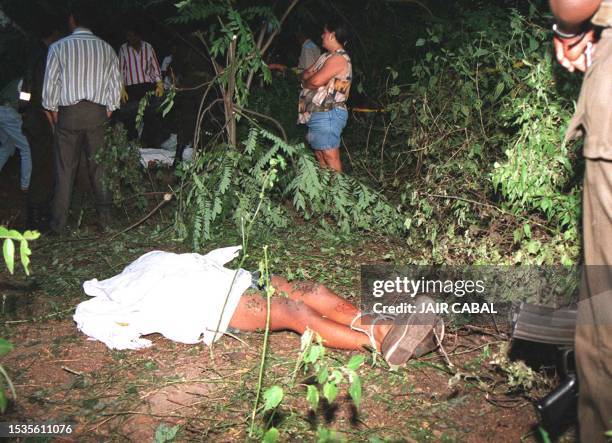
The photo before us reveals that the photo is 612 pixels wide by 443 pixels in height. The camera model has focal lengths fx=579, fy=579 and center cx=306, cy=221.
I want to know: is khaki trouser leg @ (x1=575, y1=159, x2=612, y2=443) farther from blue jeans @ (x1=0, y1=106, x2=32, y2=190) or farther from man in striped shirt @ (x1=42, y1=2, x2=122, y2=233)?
blue jeans @ (x1=0, y1=106, x2=32, y2=190)

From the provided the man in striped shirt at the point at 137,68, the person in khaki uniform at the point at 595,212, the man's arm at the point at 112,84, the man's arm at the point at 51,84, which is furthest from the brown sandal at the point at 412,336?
the man in striped shirt at the point at 137,68

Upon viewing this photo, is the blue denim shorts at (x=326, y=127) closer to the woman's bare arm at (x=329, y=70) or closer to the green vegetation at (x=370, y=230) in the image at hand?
the woman's bare arm at (x=329, y=70)

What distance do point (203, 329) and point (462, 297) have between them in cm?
175

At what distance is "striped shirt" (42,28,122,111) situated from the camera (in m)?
5.52

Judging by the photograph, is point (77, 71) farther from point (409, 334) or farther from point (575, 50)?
point (575, 50)

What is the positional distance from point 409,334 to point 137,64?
7007 millimetres

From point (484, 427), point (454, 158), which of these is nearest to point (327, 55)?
point (454, 158)

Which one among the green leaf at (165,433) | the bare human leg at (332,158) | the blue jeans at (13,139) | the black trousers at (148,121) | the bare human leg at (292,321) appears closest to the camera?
the green leaf at (165,433)

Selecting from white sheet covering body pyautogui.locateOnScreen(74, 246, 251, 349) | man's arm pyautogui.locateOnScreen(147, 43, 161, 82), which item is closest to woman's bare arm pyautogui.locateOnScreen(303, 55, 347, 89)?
white sheet covering body pyautogui.locateOnScreen(74, 246, 251, 349)

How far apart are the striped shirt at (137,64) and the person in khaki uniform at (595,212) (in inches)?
290

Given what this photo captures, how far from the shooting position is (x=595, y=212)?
219 cm

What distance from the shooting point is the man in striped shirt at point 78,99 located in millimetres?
5547

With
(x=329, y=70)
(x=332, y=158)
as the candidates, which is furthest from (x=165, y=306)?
(x=329, y=70)

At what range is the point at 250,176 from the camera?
17.2ft
